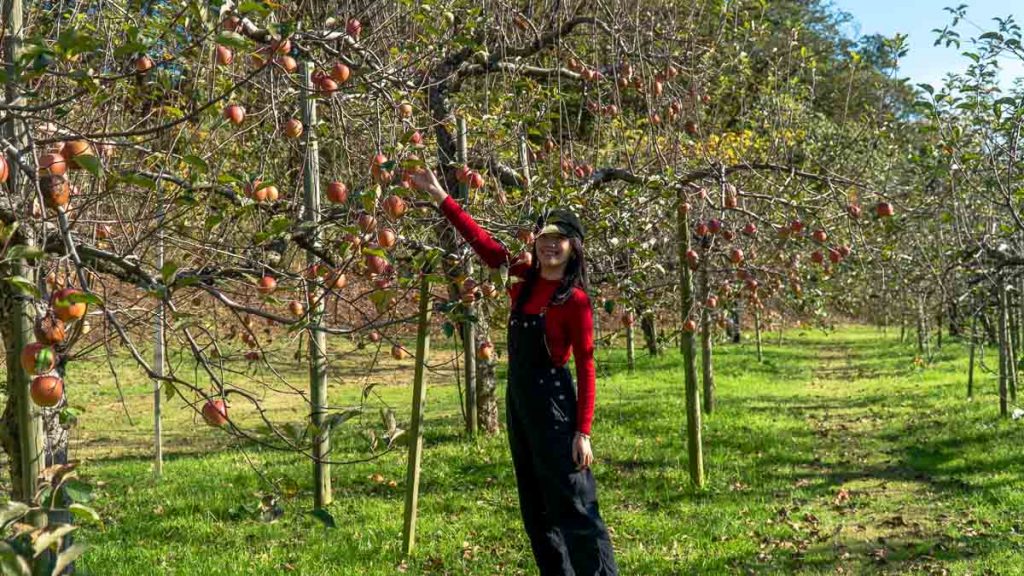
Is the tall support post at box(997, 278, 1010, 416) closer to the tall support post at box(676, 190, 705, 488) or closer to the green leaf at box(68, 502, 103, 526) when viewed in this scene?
the tall support post at box(676, 190, 705, 488)

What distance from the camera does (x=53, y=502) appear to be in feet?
5.77

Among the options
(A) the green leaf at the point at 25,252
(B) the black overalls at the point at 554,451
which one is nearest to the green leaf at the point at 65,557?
(A) the green leaf at the point at 25,252

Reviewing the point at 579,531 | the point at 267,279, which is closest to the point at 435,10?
the point at 267,279

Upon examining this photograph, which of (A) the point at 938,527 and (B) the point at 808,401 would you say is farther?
(B) the point at 808,401

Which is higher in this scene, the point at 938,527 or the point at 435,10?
the point at 435,10

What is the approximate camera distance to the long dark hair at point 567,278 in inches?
149

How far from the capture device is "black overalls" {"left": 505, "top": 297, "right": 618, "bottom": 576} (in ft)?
12.2

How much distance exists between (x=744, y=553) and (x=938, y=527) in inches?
60.2

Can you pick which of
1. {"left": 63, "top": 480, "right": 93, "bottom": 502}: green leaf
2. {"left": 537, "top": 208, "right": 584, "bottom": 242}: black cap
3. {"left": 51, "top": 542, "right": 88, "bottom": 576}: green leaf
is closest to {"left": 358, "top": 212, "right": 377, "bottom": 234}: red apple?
{"left": 537, "top": 208, "right": 584, "bottom": 242}: black cap

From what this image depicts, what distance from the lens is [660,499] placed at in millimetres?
6375

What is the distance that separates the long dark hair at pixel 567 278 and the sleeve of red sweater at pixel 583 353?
0.05 meters

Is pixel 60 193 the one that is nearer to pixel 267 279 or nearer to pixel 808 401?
pixel 267 279

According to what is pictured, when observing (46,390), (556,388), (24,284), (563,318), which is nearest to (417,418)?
(556,388)

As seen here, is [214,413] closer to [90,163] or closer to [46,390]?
[46,390]
